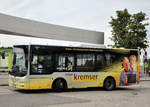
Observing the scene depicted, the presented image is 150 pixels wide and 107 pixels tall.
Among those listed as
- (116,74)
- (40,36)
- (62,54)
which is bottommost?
(116,74)

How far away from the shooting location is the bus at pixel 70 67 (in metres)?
13.2

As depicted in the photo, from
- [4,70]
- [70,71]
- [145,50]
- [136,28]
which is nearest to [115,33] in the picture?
[136,28]

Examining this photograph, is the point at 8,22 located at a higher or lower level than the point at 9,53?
higher

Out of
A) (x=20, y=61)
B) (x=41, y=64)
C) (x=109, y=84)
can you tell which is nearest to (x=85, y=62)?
(x=109, y=84)

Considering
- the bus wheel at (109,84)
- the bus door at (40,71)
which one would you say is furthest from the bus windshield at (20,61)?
the bus wheel at (109,84)

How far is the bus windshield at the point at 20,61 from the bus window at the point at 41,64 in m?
0.42

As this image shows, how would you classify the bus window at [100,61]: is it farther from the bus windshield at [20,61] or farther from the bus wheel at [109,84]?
the bus windshield at [20,61]

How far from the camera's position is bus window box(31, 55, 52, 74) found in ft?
43.1

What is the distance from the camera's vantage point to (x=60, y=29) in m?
33.2

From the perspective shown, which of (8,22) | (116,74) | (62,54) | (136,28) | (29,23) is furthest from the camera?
(136,28)

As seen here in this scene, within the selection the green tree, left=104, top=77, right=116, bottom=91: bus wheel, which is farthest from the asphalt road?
the green tree

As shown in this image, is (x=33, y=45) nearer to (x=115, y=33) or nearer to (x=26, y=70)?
(x=26, y=70)

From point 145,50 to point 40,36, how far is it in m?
14.7

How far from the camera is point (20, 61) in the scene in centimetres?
1350
